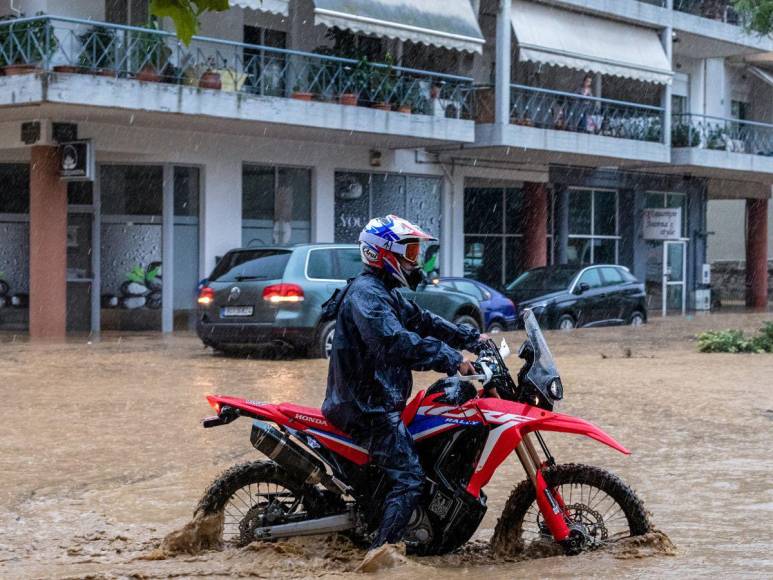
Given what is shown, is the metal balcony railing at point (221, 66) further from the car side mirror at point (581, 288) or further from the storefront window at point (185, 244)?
the car side mirror at point (581, 288)

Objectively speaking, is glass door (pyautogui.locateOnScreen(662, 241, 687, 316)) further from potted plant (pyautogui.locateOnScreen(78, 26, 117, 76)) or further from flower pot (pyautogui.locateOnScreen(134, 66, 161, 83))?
potted plant (pyautogui.locateOnScreen(78, 26, 117, 76))

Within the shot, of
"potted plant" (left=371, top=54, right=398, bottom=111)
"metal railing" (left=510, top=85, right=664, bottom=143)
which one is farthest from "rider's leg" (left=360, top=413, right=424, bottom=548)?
"metal railing" (left=510, top=85, right=664, bottom=143)

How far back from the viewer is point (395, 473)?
557cm

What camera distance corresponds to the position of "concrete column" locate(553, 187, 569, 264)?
1209 inches

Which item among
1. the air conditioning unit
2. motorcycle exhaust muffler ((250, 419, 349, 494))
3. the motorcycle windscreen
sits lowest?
the air conditioning unit

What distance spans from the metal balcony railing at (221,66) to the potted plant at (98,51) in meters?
0.01

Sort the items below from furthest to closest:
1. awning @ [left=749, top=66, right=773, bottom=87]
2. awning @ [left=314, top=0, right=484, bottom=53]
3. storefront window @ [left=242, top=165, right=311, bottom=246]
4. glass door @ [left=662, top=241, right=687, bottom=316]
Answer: awning @ [left=749, top=66, right=773, bottom=87] < glass door @ [left=662, top=241, right=687, bottom=316] < storefront window @ [left=242, top=165, right=311, bottom=246] < awning @ [left=314, top=0, right=484, bottom=53]

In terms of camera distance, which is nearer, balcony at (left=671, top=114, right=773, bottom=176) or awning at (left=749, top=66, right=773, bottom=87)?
balcony at (left=671, top=114, right=773, bottom=176)

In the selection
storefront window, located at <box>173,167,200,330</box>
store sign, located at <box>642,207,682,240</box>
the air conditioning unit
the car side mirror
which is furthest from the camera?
the air conditioning unit

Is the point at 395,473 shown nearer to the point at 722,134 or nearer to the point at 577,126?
the point at 577,126

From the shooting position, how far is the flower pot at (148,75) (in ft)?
62.8

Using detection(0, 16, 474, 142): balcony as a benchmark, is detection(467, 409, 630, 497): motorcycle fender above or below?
below

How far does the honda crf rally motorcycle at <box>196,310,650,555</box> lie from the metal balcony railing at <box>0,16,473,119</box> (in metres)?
13.8

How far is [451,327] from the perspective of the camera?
587 centimetres
